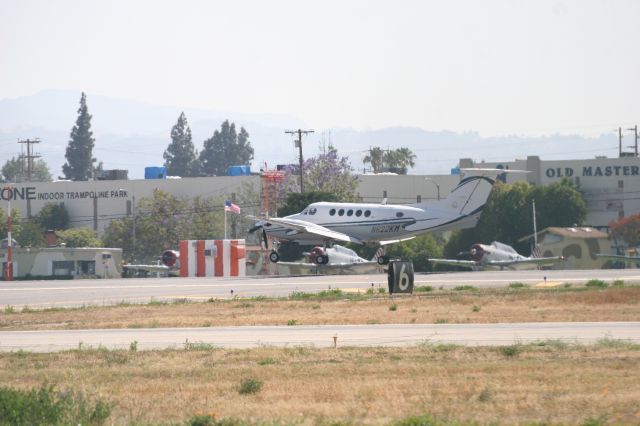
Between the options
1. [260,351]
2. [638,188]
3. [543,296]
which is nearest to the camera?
[260,351]

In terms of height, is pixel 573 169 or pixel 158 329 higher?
pixel 573 169

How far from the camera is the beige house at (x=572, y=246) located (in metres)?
94.3

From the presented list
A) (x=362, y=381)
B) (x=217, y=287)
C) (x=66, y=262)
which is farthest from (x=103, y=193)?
(x=362, y=381)

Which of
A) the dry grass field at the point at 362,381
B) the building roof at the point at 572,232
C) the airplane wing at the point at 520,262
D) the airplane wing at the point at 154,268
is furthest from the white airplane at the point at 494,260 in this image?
the dry grass field at the point at 362,381

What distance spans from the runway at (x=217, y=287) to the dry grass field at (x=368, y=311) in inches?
201

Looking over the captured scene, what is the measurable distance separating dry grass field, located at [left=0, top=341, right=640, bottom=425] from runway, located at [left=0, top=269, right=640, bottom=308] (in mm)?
23050

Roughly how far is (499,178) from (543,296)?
281 ft

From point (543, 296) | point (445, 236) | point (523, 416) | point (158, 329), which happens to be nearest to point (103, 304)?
point (158, 329)

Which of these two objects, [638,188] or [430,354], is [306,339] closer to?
[430,354]

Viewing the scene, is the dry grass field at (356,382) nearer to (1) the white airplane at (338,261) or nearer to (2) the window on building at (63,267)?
(1) the white airplane at (338,261)

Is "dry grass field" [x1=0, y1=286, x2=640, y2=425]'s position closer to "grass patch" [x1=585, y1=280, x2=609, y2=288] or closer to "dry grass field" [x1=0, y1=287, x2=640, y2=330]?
"dry grass field" [x1=0, y1=287, x2=640, y2=330]

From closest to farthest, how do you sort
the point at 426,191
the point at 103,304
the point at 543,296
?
1. the point at 543,296
2. the point at 103,304
3. the point at 426,191

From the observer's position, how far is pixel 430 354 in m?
25.7

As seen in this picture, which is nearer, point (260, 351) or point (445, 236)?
point (260, 351)
